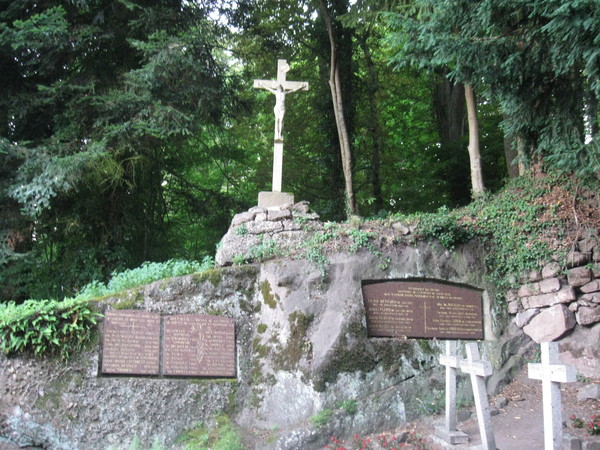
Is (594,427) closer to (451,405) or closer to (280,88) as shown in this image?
(451,405)

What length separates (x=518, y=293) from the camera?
8156 mm

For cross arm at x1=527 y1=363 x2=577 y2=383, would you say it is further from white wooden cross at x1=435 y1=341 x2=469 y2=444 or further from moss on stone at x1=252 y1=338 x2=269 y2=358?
moss on stone at x1=252 y1=338 x2=269 y2=358

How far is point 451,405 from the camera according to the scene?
5.88 m

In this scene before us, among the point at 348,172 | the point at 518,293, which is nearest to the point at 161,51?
the point at 348,172

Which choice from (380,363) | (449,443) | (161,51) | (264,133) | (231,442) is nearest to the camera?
(449,443)

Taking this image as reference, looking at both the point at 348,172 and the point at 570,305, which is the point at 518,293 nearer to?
the point at 570,305

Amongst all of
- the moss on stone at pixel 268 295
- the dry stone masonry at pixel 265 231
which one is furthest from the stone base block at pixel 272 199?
the moss on stone at pixel 268 295

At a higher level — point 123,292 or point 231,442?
point 123,292

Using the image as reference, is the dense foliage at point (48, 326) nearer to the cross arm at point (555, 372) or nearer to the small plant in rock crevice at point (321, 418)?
the small plant in rock crevice at point (321, 418)

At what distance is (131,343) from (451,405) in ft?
14.4

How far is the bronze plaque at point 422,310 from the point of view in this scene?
7.61 m

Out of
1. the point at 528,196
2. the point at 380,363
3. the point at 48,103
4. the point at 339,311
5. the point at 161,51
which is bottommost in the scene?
the point at 380,363

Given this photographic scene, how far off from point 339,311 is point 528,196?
4070mm

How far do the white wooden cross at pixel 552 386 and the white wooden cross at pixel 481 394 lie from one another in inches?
29.9
